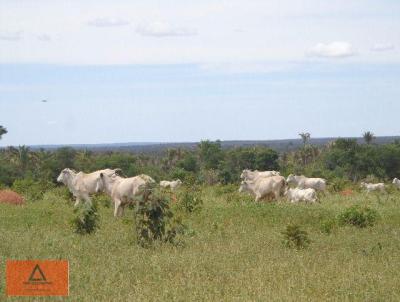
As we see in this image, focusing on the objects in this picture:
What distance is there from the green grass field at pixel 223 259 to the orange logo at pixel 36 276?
128cm

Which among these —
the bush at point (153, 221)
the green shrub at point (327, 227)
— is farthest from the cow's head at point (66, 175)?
the green shrub at point (327, 227)

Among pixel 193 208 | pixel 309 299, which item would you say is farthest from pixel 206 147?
pixel 309 299

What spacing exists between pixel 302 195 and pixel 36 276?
19.5 meters

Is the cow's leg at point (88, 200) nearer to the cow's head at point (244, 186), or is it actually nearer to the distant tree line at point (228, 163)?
the cow's head at point (244, 186)

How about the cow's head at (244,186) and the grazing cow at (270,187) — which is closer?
the grazing cow at (270,187)

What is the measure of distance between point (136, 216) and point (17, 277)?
685 cm

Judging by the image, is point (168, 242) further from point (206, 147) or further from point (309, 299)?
point (206, 147)

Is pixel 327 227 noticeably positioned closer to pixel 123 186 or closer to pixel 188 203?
pixel 188 203

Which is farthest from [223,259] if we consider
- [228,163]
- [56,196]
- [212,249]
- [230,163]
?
[230,163]

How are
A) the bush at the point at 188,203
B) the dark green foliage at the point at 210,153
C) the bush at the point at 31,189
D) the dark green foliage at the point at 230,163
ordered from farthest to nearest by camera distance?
1. the dark green foliage at the point at 210,153
2. the dark green foliage at the point at 230,163
3. the bush at the point at 31,189
4. the bush at the point at 188,203

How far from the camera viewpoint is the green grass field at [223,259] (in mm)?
9594

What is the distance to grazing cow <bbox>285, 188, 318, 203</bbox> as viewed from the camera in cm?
2579

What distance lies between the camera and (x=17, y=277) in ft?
24.7

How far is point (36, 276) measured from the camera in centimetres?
739
